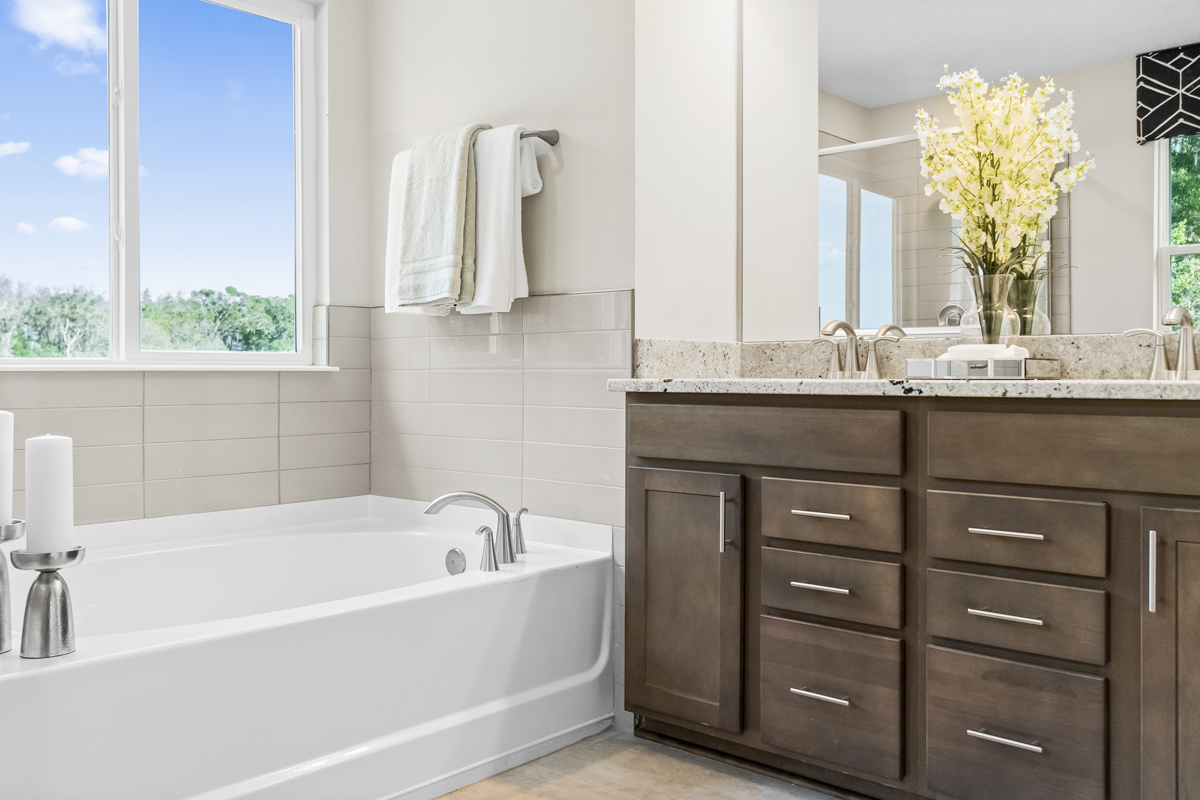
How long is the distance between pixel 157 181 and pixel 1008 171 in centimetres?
222

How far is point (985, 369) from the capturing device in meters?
1.94

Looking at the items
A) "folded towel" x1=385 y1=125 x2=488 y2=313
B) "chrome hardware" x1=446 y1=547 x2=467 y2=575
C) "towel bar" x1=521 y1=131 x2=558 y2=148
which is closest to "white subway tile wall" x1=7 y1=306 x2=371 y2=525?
"folded towel" x1=385 y1=125 x2=488 y2=313

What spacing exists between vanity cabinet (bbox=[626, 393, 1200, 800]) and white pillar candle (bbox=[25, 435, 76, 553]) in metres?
1.16

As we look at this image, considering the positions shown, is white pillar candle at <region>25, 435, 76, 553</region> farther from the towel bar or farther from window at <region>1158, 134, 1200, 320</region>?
window at <region>1158, 134, 1200, 320</region>

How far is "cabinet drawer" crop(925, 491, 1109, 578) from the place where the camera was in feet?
4.98

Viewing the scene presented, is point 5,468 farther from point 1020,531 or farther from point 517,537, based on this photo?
point 1020,531

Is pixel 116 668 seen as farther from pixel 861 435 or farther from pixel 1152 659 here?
pixel 1152 659

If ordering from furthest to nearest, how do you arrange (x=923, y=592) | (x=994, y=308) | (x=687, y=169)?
(x=687, y=169)
(x=994, y=308)
(x=923, y=592)

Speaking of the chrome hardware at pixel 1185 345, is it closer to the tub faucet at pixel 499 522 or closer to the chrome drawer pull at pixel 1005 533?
the chrome drawer pull at pixel 1005 533

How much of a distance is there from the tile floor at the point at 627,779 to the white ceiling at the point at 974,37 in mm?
1637

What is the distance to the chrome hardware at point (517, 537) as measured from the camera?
7.35ft

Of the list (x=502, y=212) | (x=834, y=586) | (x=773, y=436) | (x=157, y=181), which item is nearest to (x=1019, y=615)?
(x=834, y=586)

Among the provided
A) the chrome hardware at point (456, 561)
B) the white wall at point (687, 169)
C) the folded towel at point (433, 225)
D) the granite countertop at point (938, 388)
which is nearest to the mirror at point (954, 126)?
the white wall at point (687, 169)

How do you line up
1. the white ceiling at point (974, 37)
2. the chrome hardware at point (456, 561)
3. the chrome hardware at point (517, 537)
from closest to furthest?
the white ceiling at point (974, 37) < the chrome hardware at point (517, 537) < the chrome hardware at point (456, 561)
